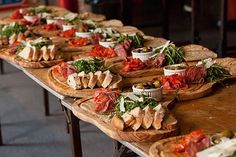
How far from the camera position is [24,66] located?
10.3 feet

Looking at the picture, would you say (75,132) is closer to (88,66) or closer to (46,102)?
(88,66)

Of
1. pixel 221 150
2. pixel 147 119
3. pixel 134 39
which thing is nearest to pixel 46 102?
pixel 134 39

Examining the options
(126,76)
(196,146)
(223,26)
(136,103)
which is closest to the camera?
(196,146)

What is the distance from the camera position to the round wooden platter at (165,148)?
1.80 metres

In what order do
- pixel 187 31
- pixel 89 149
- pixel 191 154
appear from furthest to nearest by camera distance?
pixel 187 31 < pixel 89 149 < pixel 191 154

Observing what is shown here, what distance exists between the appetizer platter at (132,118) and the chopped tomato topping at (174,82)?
25cm

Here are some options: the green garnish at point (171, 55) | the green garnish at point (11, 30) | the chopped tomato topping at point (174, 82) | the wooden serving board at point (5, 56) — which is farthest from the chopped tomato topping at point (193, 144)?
the green garnish at point (11, 30)

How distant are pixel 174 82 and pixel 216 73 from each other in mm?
265

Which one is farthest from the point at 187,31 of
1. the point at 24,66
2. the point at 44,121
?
the point at 24,66

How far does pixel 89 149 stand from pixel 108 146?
15cm

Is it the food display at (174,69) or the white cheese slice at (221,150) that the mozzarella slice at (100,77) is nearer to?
the food display at (174,69)

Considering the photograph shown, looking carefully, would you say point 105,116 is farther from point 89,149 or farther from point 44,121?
point 44,121

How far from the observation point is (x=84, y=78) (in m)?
2.60

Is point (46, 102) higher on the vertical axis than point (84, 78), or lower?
lower
